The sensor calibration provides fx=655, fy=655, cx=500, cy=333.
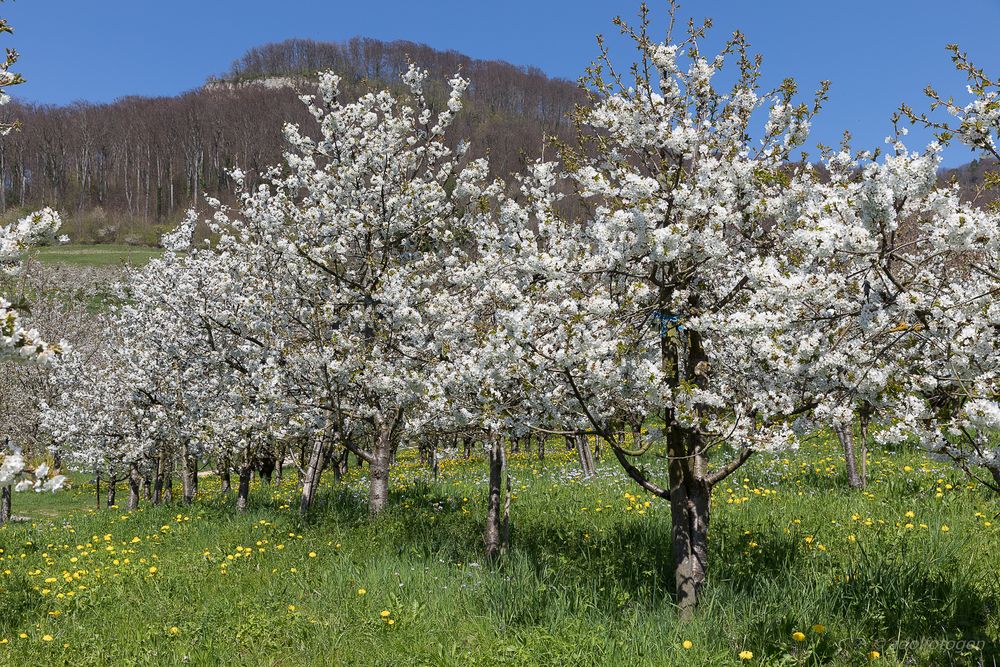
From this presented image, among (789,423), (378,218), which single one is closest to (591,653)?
(789,423)

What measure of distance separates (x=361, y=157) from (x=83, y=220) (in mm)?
92752

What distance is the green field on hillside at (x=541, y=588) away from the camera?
4.80 meters

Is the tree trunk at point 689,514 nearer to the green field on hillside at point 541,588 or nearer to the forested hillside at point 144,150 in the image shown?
the green field on hillside at point 541,588

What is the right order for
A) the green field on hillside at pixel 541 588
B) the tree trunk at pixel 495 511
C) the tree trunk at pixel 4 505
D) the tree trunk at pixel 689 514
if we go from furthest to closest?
the tree trunk at pixel 4 505
the tree trunk at pixel 495 511
the tree trunk at pixel 689 514
the green field on hillside at pixel 541 588

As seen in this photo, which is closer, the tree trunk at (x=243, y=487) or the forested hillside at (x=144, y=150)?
the tree trunk at (x=243, y=487)

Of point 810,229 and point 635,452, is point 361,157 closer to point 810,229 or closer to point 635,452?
point 635,452

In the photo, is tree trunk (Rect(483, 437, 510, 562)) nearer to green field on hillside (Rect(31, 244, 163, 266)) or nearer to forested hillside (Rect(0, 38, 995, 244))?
green field on hillside (Rect(31, 244, 163, 266))

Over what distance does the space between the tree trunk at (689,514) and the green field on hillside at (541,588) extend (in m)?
0.18

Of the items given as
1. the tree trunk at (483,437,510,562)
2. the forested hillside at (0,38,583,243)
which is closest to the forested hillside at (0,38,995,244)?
the forested hillside at (0,38,583,243)

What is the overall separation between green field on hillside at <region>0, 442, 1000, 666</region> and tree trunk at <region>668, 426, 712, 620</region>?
0.60ft

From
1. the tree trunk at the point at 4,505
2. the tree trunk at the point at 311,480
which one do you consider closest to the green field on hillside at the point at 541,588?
the tree trunk at the point at 311,480

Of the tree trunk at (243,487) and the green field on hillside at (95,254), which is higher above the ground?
the green field on hillside at (95,254)

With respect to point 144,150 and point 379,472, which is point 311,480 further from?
point 144,150

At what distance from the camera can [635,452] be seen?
15.9 ft
